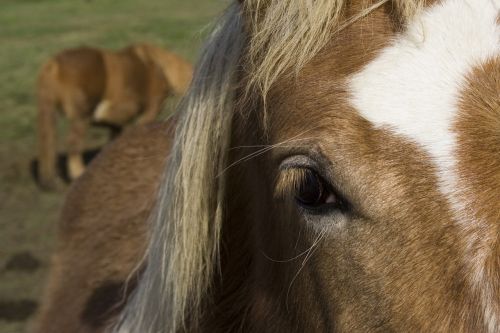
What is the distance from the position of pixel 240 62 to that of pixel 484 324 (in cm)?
74

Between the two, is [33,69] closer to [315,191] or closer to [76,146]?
[76,146]

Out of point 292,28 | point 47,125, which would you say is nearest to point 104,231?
point 292,28

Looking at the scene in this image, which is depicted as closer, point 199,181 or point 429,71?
point 429,71

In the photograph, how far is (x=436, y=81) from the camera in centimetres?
126

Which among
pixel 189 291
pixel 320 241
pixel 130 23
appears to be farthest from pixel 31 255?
pixel 130 23

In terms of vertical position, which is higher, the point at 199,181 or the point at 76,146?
the point at 76,146

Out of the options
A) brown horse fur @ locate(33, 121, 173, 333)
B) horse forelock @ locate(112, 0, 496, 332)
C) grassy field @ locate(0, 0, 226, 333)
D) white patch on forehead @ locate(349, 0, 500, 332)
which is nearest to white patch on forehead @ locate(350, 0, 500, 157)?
white patch on forehead @ locate(349, 0, 500, 332)

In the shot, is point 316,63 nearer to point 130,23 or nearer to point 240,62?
point 240,62

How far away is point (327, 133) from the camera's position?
4.28 feet

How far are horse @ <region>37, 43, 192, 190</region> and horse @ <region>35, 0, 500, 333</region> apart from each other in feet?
20.9

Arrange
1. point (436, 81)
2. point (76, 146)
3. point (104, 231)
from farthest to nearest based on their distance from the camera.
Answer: point (76, 146) → point (104, 231) → point (436, 81)

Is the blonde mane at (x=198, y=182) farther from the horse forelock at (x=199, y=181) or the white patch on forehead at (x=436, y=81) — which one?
the white patch on forehead at (x=436, y=81)

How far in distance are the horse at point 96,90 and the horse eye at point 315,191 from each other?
6781mm

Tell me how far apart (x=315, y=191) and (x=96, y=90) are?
8.12 metres
